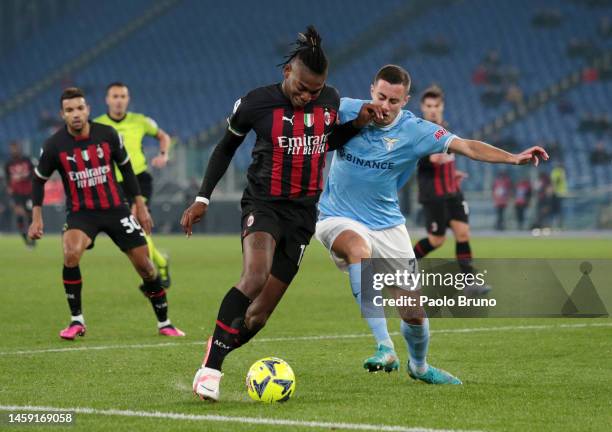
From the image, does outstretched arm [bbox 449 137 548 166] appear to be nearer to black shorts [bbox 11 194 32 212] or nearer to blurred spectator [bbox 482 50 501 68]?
black shorts [bbox 11 194 32 212]

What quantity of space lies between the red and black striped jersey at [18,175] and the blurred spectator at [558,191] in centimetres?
1315

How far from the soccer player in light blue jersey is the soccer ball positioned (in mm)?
901

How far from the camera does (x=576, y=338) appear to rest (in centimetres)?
907

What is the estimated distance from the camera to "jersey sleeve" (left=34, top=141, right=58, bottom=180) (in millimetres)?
9578

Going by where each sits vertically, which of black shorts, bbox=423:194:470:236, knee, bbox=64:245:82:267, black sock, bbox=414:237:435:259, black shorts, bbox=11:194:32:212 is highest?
black shorts, bbox=11:194:32:212

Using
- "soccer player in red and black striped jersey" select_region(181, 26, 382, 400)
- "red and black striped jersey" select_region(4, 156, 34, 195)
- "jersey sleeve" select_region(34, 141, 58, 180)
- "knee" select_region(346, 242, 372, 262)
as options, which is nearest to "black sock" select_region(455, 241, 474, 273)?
"jersey sleeve" select_region(34, 141, 58, 180)

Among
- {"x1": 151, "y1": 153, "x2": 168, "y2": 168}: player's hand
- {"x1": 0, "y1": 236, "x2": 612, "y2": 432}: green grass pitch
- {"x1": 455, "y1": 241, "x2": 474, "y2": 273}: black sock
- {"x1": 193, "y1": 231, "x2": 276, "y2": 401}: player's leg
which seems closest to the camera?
{"x1": 0, "y1": 236, "x2": 612, "y2": 432}: green grass pitch

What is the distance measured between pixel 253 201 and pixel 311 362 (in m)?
1.70

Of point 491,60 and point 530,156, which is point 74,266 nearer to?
point 530,156

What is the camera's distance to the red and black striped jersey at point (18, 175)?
82.7ft

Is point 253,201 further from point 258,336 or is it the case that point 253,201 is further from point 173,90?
point 173,90

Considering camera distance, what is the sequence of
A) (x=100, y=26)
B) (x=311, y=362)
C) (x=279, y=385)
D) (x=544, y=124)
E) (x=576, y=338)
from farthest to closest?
(x=100, y=26)
(x=544, y=124)
(x=576, y=338)
(x=311, y=362)
(x=279, y=385)

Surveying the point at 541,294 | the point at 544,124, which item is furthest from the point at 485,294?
the point at 544,124

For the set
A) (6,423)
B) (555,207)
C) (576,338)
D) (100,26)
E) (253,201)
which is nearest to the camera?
(6,423)
